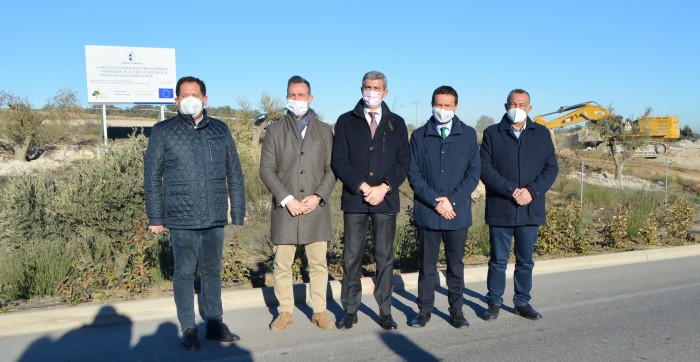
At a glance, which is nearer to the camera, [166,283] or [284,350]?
[284,350]

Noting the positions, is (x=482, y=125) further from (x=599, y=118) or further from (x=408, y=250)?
(x=408, y=250)

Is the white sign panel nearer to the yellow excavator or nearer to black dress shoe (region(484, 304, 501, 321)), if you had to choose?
the yellow excavator

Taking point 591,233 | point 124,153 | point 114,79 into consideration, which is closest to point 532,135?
point 591,233

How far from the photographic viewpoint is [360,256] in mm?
5621

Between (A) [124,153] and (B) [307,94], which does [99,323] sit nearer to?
(B) [307,94]

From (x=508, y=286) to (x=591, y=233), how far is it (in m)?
2.78

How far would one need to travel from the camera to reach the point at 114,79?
2198 cm

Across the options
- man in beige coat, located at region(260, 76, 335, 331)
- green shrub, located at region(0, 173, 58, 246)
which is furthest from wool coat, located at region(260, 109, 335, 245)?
green shrub, located at region(0, 173, 58, 246)

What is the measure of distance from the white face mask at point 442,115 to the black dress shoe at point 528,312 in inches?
76.5

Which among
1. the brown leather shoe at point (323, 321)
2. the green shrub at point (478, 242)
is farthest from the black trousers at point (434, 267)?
the green shrub at point (478, 242)

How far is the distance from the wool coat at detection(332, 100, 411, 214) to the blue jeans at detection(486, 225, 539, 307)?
3.77 feet

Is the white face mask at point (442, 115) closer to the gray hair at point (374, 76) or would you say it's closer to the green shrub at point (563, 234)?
the gray hair at point (374, 76)

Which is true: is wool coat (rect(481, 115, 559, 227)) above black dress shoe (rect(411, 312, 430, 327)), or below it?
above

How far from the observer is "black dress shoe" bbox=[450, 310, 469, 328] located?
223 inches
